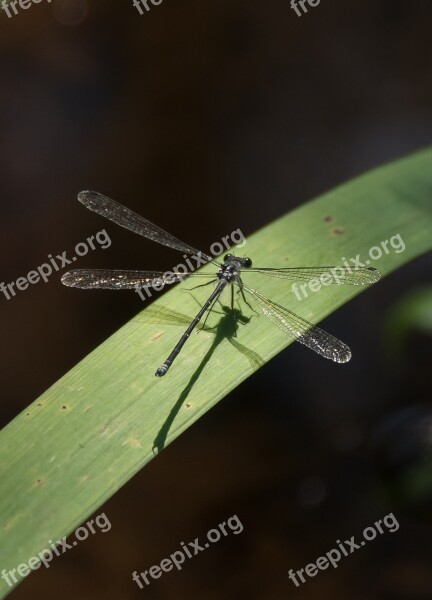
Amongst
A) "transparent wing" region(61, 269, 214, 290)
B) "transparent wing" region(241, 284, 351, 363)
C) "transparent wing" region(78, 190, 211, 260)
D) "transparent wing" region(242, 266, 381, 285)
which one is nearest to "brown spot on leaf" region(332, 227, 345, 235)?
"transparent wing" region(242, 266, 381, 285)

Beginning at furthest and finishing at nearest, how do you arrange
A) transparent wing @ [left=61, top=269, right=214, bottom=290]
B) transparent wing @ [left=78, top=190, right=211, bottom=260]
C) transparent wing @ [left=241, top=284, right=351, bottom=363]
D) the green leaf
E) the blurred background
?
transparent wing @ [left=78, top=190, right=211, bottom=260] → the blurred background → transparent wing @ [left=61, top=269, right=214, bottom=290] → transparent wing @ [left=241, top=284, right=351, bottom=363] → the green leaf

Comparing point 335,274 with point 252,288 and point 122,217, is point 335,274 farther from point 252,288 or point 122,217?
point 122,217

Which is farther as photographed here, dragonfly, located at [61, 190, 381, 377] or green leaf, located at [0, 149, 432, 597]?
dragonfly, located at [61, 190, 381, 377]

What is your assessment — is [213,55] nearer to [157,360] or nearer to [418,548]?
[157,360]

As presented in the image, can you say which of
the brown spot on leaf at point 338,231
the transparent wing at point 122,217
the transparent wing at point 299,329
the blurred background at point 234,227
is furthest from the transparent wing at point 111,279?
the blurred background at point 234,227

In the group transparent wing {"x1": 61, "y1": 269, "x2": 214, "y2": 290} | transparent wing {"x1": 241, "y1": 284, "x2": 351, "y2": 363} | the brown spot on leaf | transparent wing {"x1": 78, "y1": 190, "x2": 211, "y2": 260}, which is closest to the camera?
transparent wing {"x1": 241, "y1": 284, "x2": 351, "y2": 363}

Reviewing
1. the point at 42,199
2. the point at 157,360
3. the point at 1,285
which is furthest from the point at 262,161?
the point at 157,360

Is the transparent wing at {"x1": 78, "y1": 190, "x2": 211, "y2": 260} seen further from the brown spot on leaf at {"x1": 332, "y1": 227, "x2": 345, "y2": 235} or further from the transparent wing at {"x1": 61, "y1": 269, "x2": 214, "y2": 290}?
the brown spot on leaf at {"x1": 332, "y1": 227, "x2": 345, "y2": 235}

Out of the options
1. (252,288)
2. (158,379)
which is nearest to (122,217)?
(252,288)
